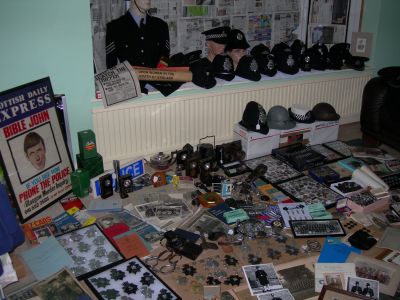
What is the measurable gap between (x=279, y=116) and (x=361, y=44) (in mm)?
1324

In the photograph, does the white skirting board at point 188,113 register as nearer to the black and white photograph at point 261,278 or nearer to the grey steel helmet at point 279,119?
the grey steel helmet at point 279,119

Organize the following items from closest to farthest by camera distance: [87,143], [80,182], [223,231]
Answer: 1. [223,231]
2. [80,182]
3. [87,143]

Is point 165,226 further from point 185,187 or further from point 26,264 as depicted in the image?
point 26,264

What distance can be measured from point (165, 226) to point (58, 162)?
831mm

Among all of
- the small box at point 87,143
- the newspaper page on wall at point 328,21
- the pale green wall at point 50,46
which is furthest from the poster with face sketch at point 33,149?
the newspaper page on wall at point 328,21

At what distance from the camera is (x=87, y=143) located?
9.36ft

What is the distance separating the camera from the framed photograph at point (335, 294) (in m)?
1.87

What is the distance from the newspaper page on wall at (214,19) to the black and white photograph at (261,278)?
77.2 inches

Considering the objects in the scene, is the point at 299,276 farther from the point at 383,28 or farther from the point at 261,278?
the point at 383,28

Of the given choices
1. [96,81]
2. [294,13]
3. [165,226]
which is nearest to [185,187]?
[165,226]

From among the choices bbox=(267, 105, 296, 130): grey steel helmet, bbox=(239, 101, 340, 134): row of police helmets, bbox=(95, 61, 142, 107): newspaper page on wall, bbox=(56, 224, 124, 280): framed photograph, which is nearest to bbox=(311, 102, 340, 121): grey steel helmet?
bbox=(239, 101, 340, 134): row of police helmets

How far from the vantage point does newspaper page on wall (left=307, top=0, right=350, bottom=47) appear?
3.97 meters

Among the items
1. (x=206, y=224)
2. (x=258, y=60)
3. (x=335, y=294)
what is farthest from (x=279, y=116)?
(x=335, y=294)

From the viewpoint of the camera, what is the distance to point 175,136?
340 cm
